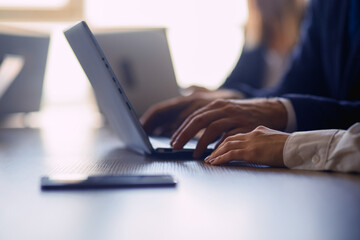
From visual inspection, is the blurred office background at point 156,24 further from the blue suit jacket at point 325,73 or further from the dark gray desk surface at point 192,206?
the dark gray desk surface at point 192,206

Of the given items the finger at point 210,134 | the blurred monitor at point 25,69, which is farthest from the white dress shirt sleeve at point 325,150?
the blurred monitor at point 25,69

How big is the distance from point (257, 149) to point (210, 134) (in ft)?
0.36

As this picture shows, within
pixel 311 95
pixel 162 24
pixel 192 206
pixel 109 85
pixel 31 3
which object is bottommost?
pixel 311 95

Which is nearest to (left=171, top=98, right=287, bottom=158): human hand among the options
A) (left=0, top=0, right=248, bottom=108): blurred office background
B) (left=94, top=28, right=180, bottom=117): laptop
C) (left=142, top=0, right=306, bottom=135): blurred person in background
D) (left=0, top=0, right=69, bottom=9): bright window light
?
(left=94, top=28, right=180, bottom=117): laptop

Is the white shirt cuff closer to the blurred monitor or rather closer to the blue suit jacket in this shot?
the blue suit jacket

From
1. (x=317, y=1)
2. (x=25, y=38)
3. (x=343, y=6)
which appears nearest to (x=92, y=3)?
(x=25, y=38)

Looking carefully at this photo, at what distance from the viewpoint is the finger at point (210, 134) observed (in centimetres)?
72

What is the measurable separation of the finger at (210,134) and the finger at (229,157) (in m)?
0.06

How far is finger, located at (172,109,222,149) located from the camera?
75 centimetres

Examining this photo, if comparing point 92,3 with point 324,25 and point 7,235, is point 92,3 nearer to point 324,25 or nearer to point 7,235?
point 324,25

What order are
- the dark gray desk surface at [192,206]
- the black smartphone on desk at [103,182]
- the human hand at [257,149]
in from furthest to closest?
the human hand at [257,149]
the black smartphone on desk at [103,182]
the dark gray desk surface at [192,206]

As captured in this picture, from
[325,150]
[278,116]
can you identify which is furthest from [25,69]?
[325,150]

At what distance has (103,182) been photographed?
52cm

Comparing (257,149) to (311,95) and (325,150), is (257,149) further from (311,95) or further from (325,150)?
(311,95)
